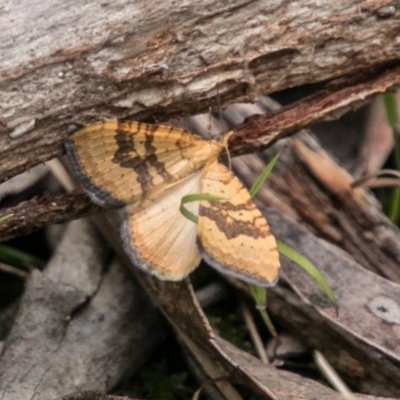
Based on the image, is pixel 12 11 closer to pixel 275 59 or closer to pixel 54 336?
pixel 275 59

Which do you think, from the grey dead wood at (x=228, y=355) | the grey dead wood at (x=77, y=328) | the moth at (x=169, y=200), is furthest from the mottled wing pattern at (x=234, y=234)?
the grey dead wood at (x=77, y=328)

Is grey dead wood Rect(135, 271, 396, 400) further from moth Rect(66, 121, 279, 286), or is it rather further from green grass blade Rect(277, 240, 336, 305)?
green grass blade Rect(277, 240, 336, 305)

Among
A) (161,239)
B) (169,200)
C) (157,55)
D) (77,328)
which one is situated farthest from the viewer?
(77,328)

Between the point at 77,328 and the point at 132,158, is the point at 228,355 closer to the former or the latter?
the point at 77,328

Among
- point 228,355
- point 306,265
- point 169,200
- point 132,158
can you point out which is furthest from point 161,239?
point 306,265

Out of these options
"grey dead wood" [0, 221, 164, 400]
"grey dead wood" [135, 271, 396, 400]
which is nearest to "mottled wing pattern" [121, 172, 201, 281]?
"grey dead wood" [135, 271, 396, 400]
